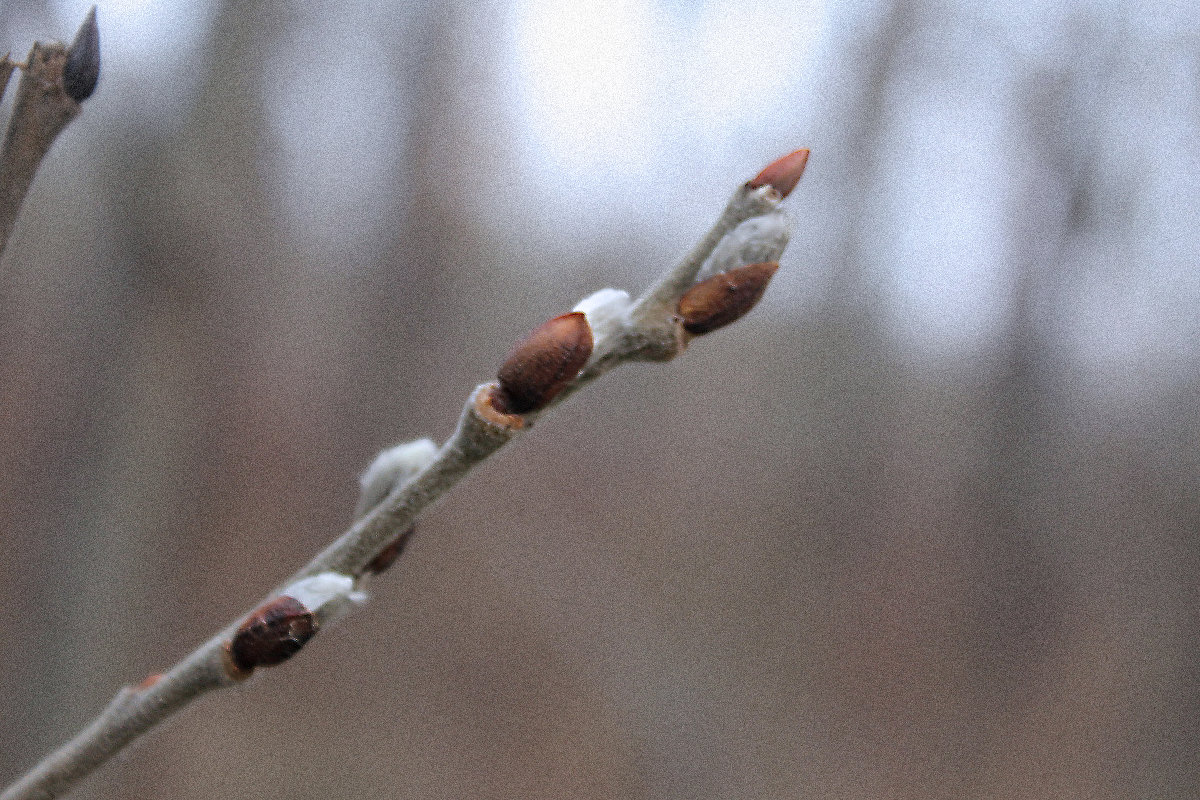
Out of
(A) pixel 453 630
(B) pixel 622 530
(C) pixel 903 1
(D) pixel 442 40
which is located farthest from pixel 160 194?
(C) pixel 903 1

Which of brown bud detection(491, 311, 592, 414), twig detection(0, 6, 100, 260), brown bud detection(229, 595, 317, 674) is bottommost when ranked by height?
brown bud detection(229, 595, 317, 674)

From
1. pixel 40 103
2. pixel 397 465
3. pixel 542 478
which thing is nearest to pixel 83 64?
pixel 40 103

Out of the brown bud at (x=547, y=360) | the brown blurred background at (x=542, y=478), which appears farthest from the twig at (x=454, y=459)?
the brown blurred background at (x=542, y=478)

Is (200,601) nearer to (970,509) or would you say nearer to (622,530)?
(622,530)

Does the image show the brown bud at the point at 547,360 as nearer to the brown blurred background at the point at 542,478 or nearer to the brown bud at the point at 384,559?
the brown bud at the point at 384,559

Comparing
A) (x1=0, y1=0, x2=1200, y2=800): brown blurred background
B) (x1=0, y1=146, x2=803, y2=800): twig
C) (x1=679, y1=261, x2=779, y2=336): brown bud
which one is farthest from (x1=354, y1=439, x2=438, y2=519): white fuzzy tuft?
(x1=0, y1=0, x2=1200, y2=800): brown blurred background

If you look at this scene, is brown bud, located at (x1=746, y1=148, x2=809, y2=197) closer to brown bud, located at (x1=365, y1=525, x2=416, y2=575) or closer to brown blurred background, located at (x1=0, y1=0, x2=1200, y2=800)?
brown bud, located at (x1=365, y1=525, x2=416, y2=575)

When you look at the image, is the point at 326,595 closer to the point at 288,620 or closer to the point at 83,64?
the point at 288,620
